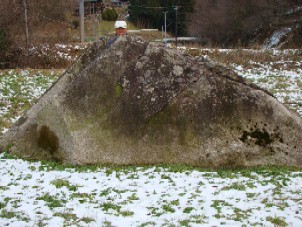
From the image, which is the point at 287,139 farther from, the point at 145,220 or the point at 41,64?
the point at 41,64

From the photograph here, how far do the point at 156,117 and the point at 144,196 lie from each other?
2.08 m

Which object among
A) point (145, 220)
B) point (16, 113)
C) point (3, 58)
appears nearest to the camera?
point (145, 220)

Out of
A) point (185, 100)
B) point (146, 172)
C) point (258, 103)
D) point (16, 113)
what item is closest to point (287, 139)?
point (258, 103)

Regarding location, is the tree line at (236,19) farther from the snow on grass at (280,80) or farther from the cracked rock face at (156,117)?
the cracked rock face at (156,117)

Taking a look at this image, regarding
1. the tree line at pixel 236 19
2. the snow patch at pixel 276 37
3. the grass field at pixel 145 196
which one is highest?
the tree line at pixel 236 19

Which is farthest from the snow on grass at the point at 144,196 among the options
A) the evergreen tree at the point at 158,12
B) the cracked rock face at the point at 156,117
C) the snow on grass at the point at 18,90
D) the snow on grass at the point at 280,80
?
the evergreen tree at the point at 158,12

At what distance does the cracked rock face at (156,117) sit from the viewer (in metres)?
Answer: 7.62

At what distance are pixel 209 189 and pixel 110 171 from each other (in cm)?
179

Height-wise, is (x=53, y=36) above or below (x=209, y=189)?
above

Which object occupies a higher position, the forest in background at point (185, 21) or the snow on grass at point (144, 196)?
the forest in background at point (185, 21)

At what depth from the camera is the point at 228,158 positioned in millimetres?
7555

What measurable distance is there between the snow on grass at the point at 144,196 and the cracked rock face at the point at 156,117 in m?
0.36

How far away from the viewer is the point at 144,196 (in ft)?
19.7

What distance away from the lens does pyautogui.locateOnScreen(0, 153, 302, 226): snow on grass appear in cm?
511
